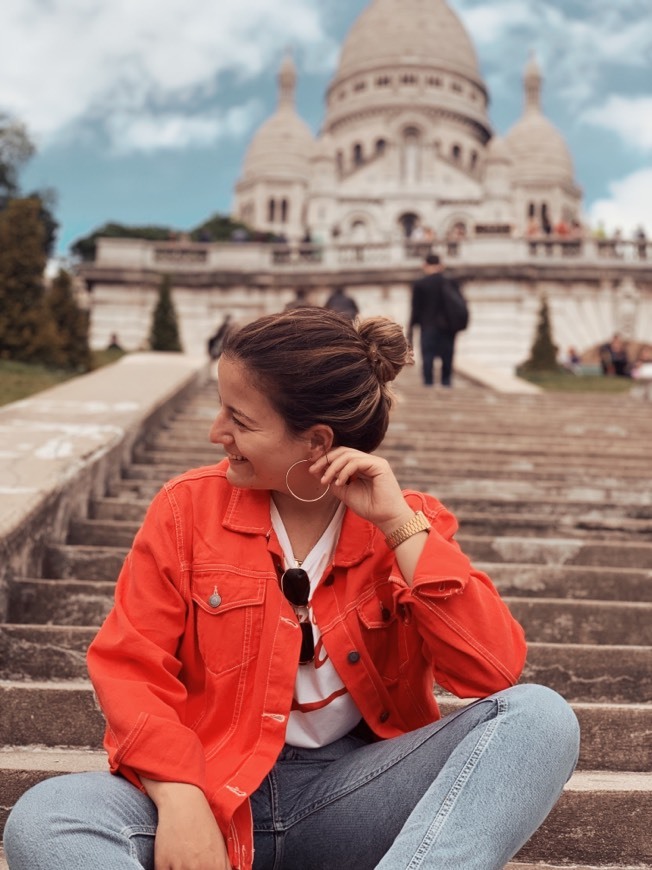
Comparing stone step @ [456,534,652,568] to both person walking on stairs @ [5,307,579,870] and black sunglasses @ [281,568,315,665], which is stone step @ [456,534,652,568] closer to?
person walking on stairs @ [5,307,579,870]

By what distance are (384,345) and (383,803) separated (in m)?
0.96

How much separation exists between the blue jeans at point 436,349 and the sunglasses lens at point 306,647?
9.72 metres

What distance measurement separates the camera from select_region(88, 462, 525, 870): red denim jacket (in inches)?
78.5

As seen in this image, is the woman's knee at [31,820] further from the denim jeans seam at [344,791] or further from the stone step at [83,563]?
the stone step at [83,563]

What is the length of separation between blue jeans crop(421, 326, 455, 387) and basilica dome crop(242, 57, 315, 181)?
51027mm

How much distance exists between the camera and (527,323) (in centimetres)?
2292

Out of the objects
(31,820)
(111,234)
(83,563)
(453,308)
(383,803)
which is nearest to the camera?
(31,820)

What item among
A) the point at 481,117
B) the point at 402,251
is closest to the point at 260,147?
the point at 481,117

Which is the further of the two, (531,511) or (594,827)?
(531,511)

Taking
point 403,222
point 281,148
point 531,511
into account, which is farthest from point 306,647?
point 281,148

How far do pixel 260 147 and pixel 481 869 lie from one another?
64.4m

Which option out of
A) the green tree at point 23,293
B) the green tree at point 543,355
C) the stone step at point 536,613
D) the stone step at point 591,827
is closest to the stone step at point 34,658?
the stone step at point 536,613

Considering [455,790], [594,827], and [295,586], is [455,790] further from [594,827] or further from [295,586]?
[594,827]

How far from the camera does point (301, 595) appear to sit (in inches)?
85.8
